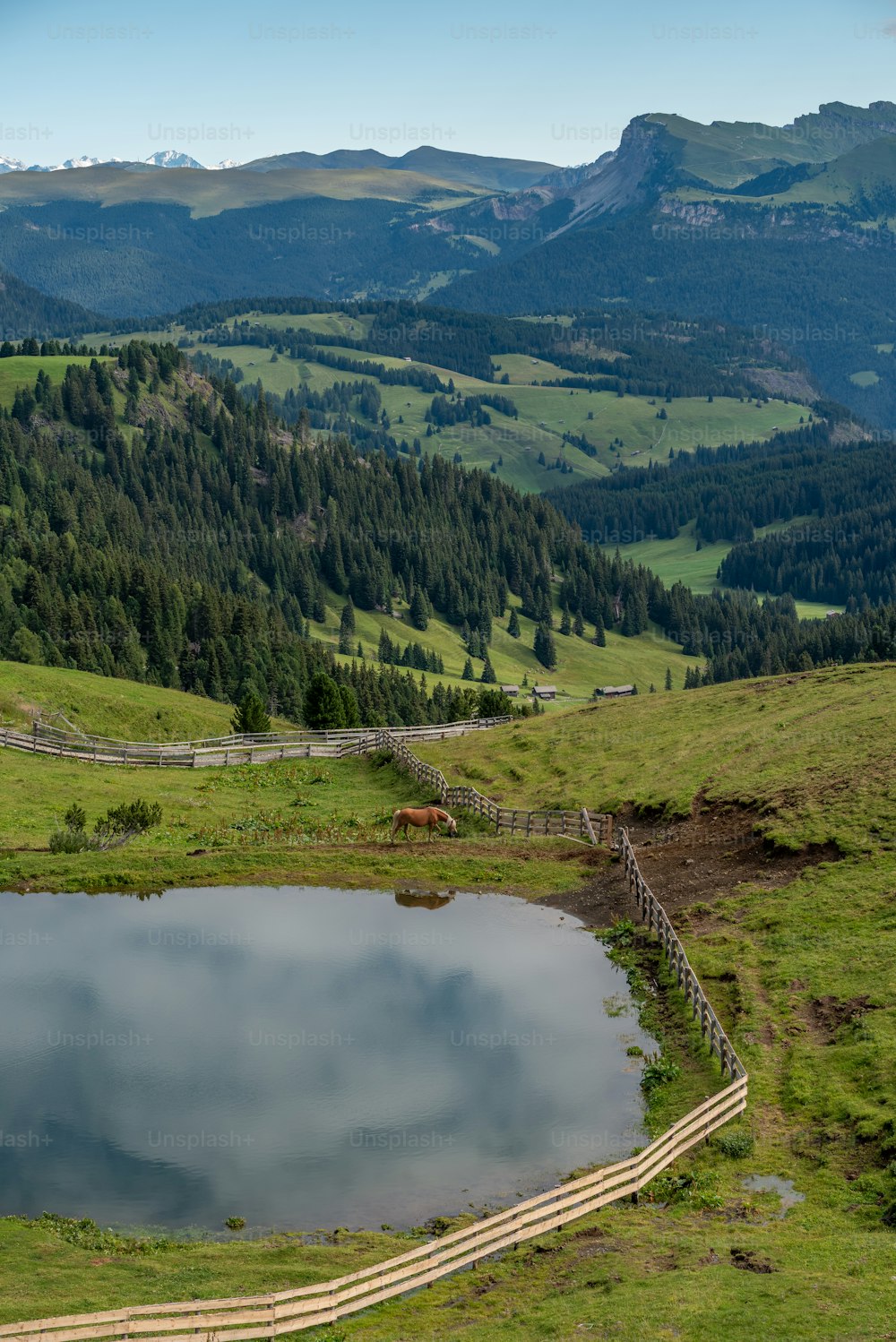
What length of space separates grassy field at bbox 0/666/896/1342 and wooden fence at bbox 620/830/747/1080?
713 millimetres

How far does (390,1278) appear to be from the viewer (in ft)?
83.4

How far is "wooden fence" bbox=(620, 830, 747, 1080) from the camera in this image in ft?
117

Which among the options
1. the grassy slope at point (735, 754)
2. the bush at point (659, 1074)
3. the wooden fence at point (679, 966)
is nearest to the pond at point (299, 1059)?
the bush at point (659, 1074)

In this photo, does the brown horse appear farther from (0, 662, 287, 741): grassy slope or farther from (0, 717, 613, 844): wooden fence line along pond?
(0, 662, 287, 741): grassy slope

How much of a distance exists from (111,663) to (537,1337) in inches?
4977

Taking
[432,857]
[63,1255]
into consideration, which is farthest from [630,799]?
[63,1255]

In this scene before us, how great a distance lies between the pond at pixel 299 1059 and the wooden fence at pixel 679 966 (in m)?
1.95

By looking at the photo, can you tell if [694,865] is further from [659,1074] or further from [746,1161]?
[746,1161]

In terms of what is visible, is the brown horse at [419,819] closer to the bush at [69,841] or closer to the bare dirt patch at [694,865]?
the bare dirt patch at [694,865]

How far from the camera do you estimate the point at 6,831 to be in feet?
203

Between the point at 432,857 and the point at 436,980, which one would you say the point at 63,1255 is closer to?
the point at 436,980

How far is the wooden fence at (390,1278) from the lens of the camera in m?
23.0

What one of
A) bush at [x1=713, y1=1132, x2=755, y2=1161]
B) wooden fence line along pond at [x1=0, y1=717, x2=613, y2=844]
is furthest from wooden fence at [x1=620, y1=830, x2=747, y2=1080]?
wooden fence line along pond at [x1=0, y1=717, x2=613, y2=844]

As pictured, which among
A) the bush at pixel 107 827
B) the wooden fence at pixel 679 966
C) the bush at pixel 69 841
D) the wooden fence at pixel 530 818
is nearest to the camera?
the wooden fence at pixel 679 966
